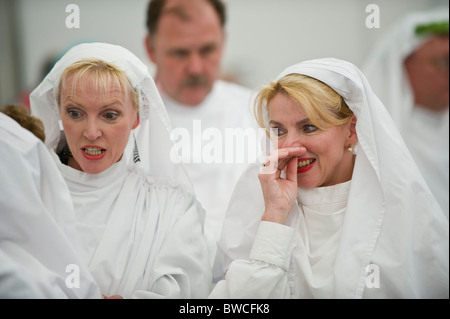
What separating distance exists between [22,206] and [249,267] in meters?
0.77

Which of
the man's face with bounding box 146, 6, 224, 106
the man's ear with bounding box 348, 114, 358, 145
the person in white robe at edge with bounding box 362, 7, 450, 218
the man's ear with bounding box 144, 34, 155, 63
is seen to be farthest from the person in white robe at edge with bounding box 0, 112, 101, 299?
the person in white robe at edge with bounding box 362, 7, 450, 218

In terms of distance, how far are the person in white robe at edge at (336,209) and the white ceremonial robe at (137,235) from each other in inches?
5.5

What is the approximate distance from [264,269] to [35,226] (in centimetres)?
76

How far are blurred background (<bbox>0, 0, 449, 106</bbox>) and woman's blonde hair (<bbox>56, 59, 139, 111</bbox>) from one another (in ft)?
4.22

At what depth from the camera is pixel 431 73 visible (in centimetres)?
295

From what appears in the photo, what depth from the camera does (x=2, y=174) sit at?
160 cm

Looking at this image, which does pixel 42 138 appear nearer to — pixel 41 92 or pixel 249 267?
pixel 41 92

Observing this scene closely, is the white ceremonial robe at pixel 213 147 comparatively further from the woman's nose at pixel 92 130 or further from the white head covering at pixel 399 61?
the white head covering at pixel 399 61

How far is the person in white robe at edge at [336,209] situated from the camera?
5.55 ft

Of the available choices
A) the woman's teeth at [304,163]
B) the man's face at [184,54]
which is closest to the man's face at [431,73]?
the man's face at [184,54]

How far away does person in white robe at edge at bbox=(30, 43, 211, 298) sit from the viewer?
1710 mm

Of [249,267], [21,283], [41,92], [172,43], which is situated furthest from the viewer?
[172,43]

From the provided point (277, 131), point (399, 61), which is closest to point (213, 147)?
point (277, 131)
